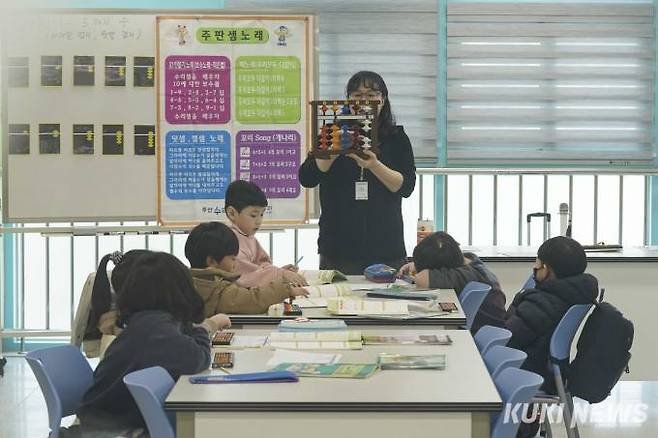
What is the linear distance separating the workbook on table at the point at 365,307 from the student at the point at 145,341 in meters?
0.81

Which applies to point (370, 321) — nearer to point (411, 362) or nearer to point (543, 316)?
point (411, 362)

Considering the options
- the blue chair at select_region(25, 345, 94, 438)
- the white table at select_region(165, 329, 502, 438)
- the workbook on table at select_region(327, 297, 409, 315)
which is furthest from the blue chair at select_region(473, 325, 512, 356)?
the blue chair at select_region(25, 345, 94, 438)

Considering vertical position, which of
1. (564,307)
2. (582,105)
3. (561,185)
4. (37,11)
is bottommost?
(564,307)

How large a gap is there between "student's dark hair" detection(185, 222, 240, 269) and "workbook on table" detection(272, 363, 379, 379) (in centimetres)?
117

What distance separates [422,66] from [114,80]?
6.51ft

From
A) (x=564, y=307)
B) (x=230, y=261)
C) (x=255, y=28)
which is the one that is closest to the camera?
(x=230, y=261)

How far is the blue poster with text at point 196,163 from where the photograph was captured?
629 centimetres

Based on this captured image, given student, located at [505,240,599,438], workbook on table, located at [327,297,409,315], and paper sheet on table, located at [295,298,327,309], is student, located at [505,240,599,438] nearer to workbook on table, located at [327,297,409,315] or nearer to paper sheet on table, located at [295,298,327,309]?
workbook on table, located at [327,297,409,315]

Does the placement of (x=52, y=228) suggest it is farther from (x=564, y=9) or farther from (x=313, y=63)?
(x=564, y=9)

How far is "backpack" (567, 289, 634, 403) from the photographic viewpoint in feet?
13.7

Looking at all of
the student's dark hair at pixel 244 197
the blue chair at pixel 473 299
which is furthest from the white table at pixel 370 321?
the student's dark hair at pixel 244 197

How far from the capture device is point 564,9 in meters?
6.96

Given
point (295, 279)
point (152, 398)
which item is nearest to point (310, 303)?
point (295, 279)

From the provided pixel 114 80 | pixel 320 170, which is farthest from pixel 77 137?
pixel 320 170
